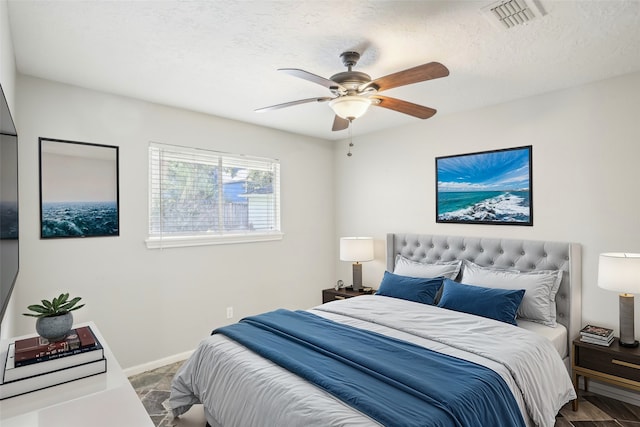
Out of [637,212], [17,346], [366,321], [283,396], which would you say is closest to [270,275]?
[366,321]

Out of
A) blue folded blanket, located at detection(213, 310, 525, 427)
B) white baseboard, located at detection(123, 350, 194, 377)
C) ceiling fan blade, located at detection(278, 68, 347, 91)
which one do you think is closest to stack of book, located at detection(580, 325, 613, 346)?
blue folded blanket, located at detection(213, 310, 525, 427)

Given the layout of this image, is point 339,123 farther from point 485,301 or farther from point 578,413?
point 578,413

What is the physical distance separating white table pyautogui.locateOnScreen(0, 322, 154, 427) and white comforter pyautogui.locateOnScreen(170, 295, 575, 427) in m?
0.71

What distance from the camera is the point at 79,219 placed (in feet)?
9.69

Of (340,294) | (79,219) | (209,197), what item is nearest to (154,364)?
(79,219)

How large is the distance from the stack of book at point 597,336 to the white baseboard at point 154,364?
3.55 metres

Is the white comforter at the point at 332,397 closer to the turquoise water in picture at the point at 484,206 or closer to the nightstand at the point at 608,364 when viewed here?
the nightstand at the point at 608,364

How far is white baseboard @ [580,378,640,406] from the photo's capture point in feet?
8.91

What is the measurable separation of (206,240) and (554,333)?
328 centimetres

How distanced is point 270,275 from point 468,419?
3055 mm

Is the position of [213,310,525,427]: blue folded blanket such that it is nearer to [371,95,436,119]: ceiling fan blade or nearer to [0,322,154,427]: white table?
[0,322,154,427]: white table

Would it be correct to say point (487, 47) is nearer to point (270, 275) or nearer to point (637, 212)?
point (637, 212)

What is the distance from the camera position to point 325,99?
2271 millimetres

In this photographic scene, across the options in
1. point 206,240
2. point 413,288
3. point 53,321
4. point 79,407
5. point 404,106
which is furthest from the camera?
point 206,240
